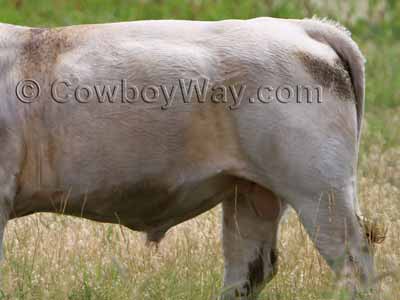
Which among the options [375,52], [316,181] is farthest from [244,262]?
[375,52]

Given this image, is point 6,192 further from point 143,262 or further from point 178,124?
point 143,262

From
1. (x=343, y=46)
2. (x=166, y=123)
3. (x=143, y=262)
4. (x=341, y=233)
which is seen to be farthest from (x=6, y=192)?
(x=343, y=46)

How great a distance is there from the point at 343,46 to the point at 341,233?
836 mm

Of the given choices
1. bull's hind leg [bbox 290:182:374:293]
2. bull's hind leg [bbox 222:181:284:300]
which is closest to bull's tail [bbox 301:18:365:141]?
bull's hind leg [bbox 290:182:374:293]

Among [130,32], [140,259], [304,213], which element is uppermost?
[130,32]

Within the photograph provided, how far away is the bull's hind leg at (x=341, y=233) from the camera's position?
5.17 meters

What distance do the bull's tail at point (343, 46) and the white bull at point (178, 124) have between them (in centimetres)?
8

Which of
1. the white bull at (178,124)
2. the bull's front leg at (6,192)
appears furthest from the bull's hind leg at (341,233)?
the bull's front leg at (6,192)

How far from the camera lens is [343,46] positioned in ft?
17.6

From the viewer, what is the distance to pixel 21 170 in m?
5.17

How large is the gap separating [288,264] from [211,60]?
1358 millimetres

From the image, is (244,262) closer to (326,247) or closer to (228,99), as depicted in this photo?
(326,247)

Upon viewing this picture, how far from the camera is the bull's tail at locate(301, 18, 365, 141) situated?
536 cm

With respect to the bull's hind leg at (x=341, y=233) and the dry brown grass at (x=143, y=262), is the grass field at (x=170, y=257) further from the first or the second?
the bull's hind leg at (x=341, y=233)
